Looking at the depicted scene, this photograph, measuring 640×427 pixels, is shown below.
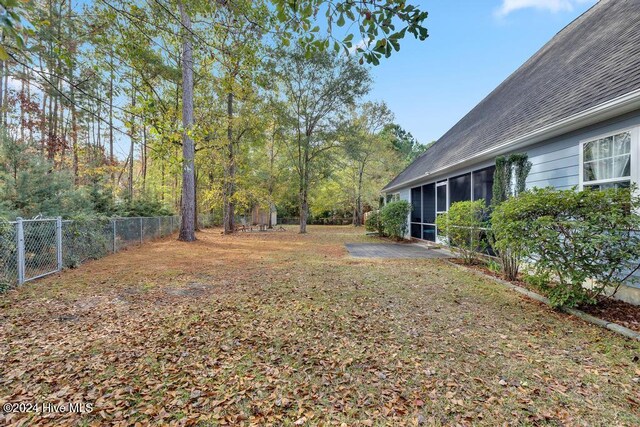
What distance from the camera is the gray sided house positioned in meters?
4.01

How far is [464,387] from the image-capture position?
86.4 inches

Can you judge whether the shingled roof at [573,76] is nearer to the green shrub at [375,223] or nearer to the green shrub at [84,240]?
the green shrub at [375,223]

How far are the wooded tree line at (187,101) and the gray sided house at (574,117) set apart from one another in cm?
401

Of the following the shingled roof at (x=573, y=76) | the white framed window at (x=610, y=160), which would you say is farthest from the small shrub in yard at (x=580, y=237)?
the shingled roof at (x=573, y=76)

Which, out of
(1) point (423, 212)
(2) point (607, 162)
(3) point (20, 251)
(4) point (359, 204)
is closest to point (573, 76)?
(2) point (607, 162)

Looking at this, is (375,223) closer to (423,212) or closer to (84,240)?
→ (423,212)

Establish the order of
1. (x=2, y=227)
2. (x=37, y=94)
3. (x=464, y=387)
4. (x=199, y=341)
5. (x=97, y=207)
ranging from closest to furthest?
(x=464, y=387) → (x=199, y=341) → (x=2, y=227) → (x=97, y=207) → (x=37, y=94)

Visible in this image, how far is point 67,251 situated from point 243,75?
613 cm

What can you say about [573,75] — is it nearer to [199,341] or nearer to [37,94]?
[199,341]

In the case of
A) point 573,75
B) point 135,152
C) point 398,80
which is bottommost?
point 573,75

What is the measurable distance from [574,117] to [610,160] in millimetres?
828

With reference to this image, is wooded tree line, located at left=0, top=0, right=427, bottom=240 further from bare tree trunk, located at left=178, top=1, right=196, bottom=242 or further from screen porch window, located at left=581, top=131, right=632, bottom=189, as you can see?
screen porch window, located at left=581, top=131, right=632, bottom=189

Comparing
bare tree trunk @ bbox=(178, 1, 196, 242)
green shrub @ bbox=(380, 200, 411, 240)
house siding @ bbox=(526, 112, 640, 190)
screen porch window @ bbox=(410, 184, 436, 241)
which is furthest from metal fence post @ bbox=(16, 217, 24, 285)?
green shrub @ bbox=(380, 200, 411, 240)

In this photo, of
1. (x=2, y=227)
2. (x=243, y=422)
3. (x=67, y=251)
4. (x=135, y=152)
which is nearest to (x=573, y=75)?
(x=243, y=422)
